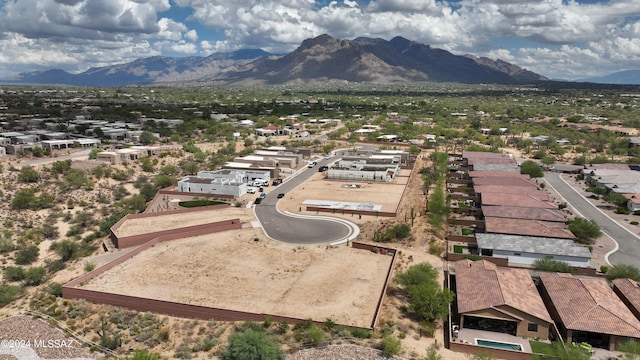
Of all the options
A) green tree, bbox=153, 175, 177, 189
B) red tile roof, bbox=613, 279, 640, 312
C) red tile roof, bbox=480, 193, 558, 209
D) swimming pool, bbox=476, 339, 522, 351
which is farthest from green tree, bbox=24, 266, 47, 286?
red tile roof, bbox=613, 279, 640, 312

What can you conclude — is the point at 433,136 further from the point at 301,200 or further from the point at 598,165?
the point at 301,200

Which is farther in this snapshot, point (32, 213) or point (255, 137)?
point (255, 137)

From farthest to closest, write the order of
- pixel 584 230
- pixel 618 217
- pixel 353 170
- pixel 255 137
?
1. pixel 255 137
2. pixel 353 170
3. pixel 618 217
4. pixel 584 230

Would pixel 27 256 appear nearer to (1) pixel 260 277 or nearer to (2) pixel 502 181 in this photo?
(1) pixel 260 277

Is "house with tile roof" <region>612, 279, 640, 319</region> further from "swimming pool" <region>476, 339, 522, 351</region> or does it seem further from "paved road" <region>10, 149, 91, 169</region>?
"paved road" <region>10, 149, 91, 169</region>

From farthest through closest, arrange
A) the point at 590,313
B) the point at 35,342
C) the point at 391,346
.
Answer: the point at 590,313 < the point at 35,342 < the point at 391,346

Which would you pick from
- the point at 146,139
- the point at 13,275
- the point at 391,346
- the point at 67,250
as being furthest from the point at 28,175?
the point at 391,346

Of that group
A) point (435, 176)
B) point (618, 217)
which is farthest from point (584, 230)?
point (435, 176)
